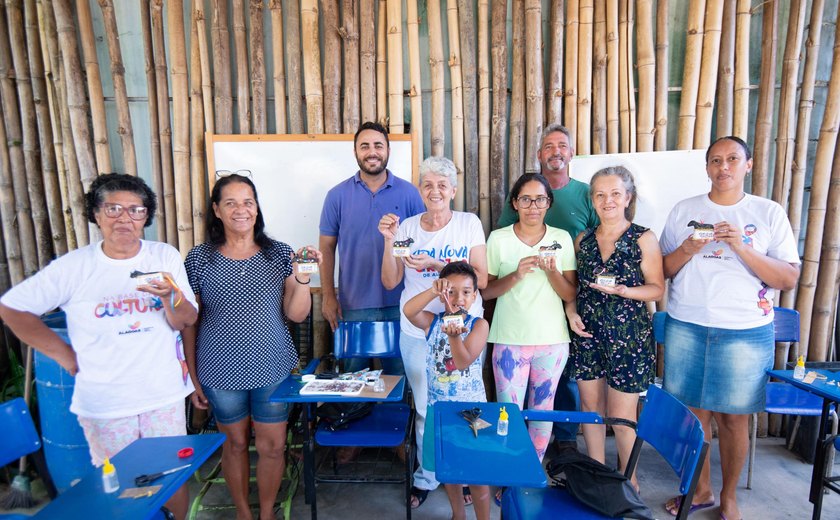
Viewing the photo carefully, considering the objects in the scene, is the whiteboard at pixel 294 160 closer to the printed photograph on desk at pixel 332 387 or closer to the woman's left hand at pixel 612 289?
the printed photograph on desk at pixel 332 387

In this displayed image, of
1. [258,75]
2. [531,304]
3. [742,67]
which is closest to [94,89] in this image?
[258,75]

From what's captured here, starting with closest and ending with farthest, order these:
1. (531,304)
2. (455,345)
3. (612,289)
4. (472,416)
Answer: (472,416), (455,345), (612,289), (531,304)

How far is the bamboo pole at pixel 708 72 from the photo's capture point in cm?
372

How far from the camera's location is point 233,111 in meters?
4.08

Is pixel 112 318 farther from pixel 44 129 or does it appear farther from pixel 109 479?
pixel 44 129

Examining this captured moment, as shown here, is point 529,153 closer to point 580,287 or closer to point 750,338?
point 580,287

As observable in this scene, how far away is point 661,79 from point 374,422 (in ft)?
13.0

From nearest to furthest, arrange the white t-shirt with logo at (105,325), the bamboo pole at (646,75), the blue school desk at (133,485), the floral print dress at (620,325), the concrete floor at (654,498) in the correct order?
the blue school desk at (133,485) < the white t-shirt with logo at (105,325) < the floral print dress at (620,325) < the concrete floor at (654,498) < the bamboo pole at (646,75)

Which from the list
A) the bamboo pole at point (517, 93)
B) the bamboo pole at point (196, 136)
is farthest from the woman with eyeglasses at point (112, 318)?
the bamboo pole at point (517, 93)

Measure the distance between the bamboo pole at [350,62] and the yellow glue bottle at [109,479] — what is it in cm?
311

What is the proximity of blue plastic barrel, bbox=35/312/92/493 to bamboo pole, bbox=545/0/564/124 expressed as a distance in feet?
14.5

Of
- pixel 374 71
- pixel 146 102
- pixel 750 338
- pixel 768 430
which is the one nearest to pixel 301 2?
pixel 374 71

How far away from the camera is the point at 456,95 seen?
3928 millimetres

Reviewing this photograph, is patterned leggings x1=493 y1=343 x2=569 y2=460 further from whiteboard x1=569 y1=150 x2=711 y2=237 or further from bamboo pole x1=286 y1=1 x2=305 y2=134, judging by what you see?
bamboo pole x1=286 y1=1 x2=305 y2=134
